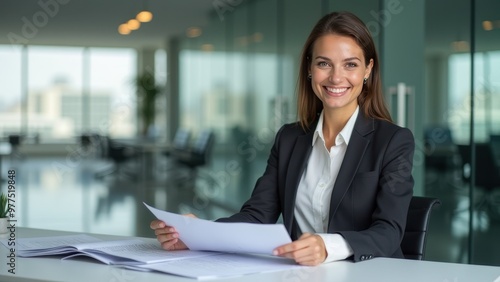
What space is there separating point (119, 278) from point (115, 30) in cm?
1483

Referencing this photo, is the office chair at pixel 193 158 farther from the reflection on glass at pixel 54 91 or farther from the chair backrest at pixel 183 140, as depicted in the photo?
the reflection on glass at pixel 54 91

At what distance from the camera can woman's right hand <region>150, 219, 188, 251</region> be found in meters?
1.94

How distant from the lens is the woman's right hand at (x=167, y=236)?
1937 millimetres

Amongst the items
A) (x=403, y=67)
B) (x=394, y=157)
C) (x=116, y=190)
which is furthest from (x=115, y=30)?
(x=394, y=157)

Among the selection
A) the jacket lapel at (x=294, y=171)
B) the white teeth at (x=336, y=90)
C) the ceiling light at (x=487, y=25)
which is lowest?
the jacket lapel at (x=294, y=171)

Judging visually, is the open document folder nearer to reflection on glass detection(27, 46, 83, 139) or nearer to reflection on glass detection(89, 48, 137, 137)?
reflection on glass detection(89, 48, 137, 137)

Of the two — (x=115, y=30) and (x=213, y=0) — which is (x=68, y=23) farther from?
(x=213, y=0)

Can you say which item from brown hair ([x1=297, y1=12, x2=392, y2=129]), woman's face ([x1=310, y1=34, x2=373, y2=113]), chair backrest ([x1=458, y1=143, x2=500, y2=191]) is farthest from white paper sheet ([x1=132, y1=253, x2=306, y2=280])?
chair backrest ([x1=458, y1=143, x2=500, y2=191])

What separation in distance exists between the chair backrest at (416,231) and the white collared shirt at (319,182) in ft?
0.83

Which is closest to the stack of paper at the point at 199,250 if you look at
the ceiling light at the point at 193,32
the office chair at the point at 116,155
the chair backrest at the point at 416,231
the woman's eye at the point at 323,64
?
the chair backrest at the point at 416,231

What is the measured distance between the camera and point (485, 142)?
4.75 m

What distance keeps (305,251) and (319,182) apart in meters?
0.56

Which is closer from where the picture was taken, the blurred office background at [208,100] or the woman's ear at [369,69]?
the woman's ear at [369,69]

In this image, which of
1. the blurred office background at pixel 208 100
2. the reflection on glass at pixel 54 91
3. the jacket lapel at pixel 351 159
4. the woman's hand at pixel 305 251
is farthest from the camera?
the reflection on glass at pixel 54 91
